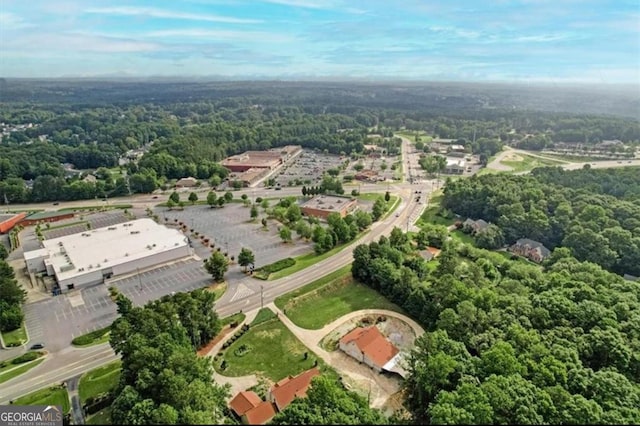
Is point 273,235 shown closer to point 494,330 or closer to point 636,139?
point 494,330

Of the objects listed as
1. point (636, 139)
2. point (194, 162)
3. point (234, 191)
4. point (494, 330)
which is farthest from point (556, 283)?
point (636, 139)

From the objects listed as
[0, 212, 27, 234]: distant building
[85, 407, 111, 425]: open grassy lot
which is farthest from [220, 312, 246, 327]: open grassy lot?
[0, 212, 27, 234]: distant building

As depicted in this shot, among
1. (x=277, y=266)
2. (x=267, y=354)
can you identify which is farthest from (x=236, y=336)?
(x=277, y=266)

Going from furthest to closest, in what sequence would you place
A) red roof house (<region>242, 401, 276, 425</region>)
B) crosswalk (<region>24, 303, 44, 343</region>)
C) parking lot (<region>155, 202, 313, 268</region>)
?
parking lot (<region>155, 202, 313, 268</region>)
crosswalk (<region>24, 303, 44, 343</region>)
red roof house (<region>242, 401, 276, 425</region>)

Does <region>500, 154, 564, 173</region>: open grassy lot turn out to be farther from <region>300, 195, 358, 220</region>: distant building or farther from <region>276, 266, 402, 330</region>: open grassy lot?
<region>276, 266, 402, 330</region>: open grassy lot

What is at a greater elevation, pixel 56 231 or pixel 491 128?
pixel 491 128

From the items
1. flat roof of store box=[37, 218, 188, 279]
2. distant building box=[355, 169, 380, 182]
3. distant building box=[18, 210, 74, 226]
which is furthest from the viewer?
distant building box=[355, 169, 380, 182]

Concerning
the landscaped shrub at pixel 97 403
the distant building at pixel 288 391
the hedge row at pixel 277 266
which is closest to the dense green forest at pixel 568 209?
the hedge row at pixel 277 266
